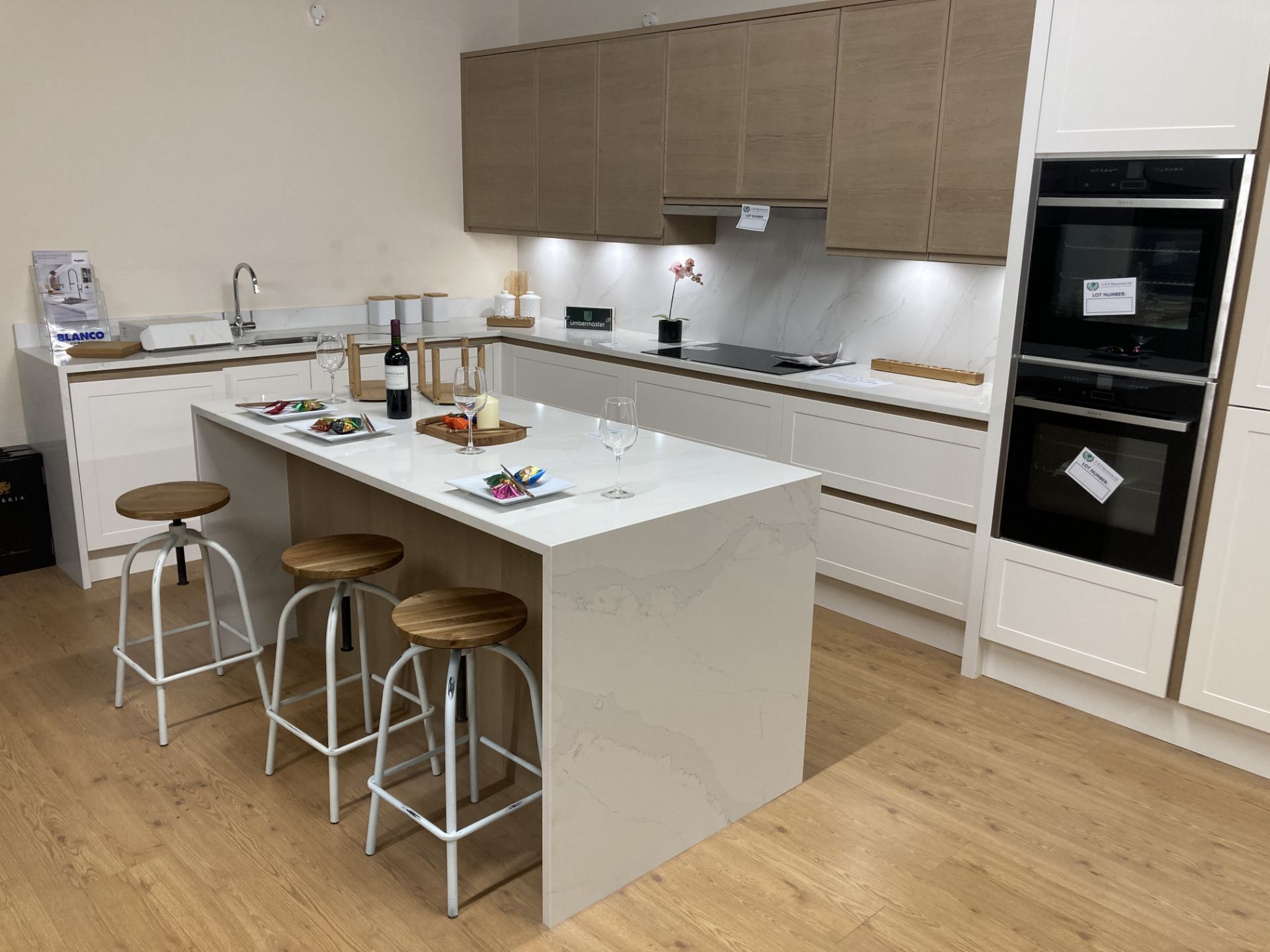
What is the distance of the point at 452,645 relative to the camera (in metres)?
2.30

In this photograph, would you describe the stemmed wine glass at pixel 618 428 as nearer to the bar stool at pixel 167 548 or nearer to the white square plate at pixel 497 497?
the white square plate at pixel 497 497

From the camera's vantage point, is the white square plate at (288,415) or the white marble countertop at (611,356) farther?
the white marble countertop at (611,356)

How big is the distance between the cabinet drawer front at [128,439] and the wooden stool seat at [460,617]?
7.65 feet

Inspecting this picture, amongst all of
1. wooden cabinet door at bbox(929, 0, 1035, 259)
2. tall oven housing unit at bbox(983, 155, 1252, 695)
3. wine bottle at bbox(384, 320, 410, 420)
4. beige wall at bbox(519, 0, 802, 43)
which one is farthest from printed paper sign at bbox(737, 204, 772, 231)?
wine bottle at bbox(384, 320, 410, 420)

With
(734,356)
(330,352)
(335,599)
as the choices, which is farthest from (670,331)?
(335,599)

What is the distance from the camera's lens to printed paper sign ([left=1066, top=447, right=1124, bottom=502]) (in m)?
3.23

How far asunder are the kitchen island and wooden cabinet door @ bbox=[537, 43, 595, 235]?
2.36 m

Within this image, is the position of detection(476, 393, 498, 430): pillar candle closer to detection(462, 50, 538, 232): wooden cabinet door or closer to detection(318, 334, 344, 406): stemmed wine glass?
detection(318, 334, 344, 406): stemmed wine glass

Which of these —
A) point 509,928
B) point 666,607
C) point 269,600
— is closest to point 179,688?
point 269,600

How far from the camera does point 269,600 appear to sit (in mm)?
3801

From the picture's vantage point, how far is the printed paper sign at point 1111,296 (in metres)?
3.11

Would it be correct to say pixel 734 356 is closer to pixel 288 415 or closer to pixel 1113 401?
pixel 1113 401

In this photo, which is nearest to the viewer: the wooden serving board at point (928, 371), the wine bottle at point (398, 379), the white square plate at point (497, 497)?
the white square plate at point (497, 497)

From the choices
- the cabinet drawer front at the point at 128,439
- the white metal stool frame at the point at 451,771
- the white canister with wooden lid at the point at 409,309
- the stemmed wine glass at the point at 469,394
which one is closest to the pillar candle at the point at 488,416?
the stemmed wine glass at the point at 469,394
